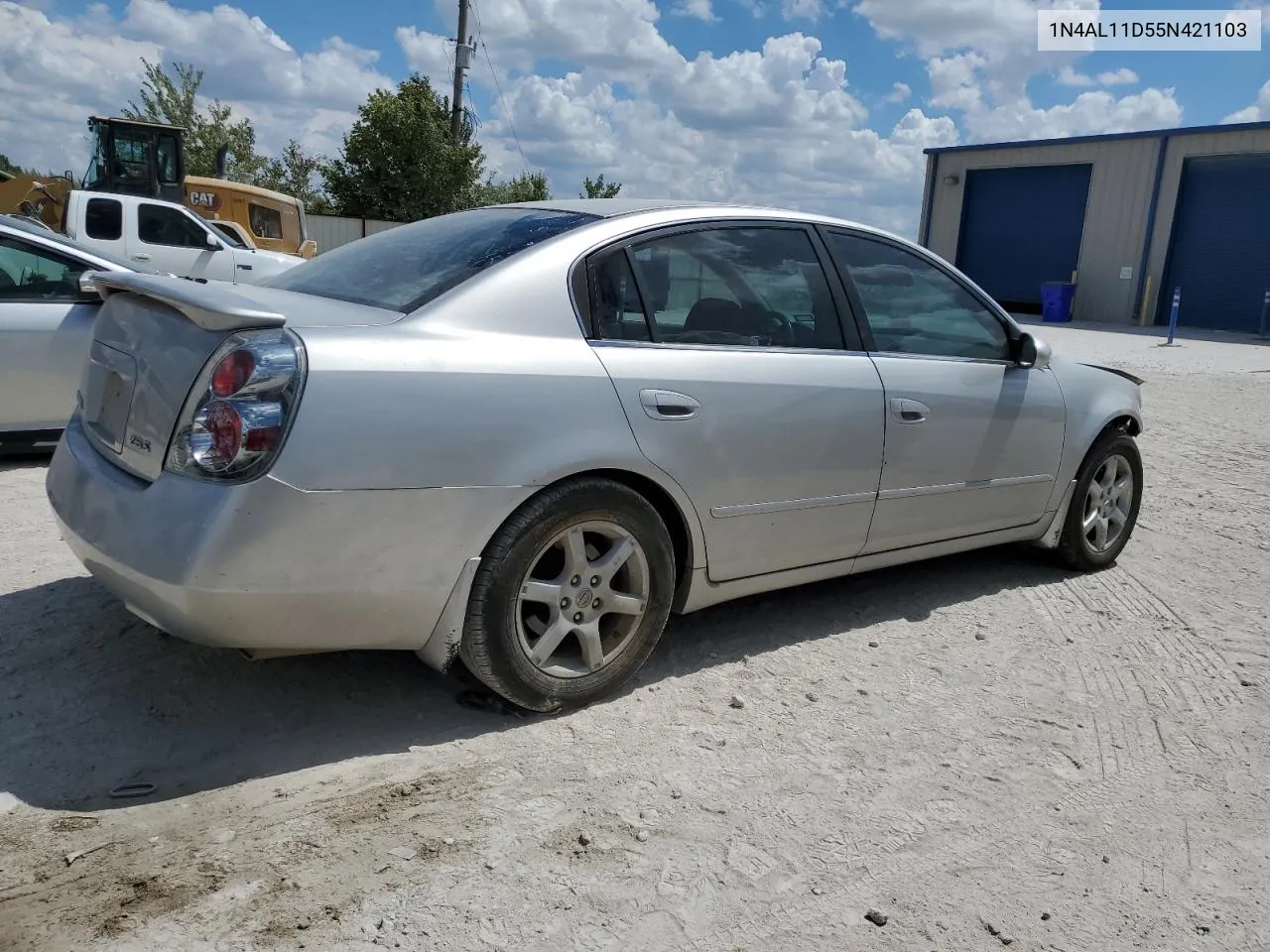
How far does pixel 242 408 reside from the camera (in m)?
2.66

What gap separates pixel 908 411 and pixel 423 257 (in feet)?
6.17

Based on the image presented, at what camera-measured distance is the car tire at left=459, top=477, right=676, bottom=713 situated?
3020mm

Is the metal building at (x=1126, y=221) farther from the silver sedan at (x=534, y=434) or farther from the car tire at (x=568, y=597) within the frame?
the car tire at (x=568, y=597)

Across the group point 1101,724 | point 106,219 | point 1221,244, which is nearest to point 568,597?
point 1101,724

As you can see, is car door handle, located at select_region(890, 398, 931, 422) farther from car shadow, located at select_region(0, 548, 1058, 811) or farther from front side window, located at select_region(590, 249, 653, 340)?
front side window, located at select_region(590, 249, 653, 340)

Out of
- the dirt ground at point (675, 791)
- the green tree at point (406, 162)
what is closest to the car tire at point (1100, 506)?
the dirt ground at point (675, 791)

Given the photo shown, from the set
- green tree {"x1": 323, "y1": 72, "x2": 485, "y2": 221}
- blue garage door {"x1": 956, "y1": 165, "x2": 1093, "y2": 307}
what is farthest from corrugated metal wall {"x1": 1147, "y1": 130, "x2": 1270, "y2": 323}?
green tree {"x1": 323, "y1": 72, "x2": 485, "y2": 221}

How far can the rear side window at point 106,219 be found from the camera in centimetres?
1368

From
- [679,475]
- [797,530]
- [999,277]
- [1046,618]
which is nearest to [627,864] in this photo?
[679,475]

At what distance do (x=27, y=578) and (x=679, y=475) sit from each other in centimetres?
274

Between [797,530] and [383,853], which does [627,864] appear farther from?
[797,530]

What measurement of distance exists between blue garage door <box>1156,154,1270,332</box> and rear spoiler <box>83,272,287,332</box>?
1025 inches

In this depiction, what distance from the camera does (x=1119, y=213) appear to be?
25688 millimetres

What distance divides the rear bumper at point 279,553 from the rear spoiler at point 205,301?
0.43m
